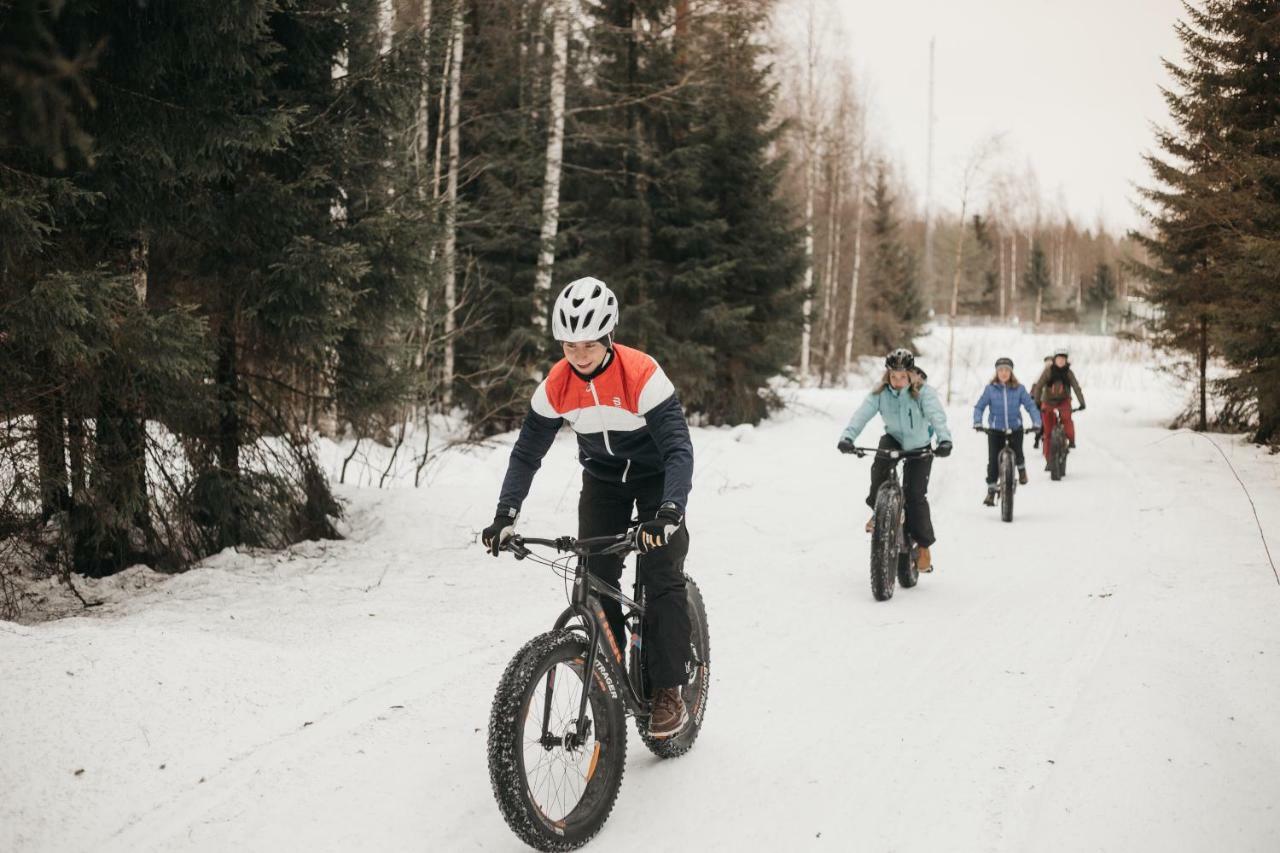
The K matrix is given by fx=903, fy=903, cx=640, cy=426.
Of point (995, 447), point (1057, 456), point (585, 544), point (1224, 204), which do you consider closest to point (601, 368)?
point (585, 544)

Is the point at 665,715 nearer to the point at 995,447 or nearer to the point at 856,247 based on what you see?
the point at 995,447

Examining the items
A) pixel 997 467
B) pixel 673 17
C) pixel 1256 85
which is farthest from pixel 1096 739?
pixel 1256 85

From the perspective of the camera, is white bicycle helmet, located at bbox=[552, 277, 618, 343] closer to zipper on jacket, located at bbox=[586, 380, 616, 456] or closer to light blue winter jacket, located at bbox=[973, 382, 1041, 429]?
zipper on jacket, located at bbox=[586, 380, 616, 456]

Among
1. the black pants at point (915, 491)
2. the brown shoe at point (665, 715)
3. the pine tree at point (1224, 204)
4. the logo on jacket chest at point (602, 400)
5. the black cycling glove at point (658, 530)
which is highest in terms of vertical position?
the pine tree at point (1224, 204)

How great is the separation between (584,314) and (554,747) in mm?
1815

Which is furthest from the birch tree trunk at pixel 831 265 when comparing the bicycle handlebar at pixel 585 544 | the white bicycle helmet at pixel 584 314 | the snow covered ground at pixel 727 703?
the bicycle handlebar at pixel 585 544

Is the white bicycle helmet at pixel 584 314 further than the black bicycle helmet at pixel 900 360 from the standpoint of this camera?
No

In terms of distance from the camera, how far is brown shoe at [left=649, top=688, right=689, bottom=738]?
436cm

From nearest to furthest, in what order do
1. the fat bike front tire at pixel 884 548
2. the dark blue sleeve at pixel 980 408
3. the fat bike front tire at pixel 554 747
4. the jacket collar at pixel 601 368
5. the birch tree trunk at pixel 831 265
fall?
the fat bike front tire at pixel 554 747 → the jacket collar at pixel 601 368 → the fat bike front tire at pixel 884 548 → the dark blue sleeve at pixel 980 408 → the birch tree trunk at pixel 831 265

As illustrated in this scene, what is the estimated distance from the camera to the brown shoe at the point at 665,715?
4.36 meters

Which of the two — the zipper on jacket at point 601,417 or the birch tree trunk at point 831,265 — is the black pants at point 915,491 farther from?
the birch tree trunk at point 831,265

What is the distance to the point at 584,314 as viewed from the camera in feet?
12.8

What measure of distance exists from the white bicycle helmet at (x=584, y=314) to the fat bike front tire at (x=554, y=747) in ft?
4.16

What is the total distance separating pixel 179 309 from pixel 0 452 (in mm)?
1389
